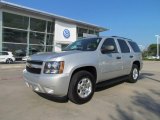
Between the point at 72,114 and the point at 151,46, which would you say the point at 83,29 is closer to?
the point at 72,114

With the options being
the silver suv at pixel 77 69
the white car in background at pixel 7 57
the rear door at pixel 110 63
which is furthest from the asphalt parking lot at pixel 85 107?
the white car in background at pixel 7 57

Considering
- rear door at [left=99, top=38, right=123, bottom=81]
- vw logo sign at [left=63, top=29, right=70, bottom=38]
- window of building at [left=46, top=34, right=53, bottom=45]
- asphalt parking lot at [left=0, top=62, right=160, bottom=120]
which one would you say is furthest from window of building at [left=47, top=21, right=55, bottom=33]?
rear door at [left=99, top=38, right=123, bottom=81]

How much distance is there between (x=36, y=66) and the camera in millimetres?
6043

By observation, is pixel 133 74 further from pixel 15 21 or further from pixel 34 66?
pixel 15 21

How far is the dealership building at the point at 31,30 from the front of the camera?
95.8ft

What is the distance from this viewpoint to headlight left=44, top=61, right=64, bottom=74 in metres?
5.68

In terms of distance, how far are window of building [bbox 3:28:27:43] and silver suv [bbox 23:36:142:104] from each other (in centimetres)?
2369

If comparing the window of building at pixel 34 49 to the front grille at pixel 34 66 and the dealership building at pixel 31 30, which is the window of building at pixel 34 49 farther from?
the front grille at pixel 34 66

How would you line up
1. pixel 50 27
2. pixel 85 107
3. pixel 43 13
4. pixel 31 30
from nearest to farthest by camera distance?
pixel 85 107, pixel 31 30, pixel 43 13, pixel 50 27

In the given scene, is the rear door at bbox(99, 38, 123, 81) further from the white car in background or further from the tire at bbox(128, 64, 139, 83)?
the white car in background

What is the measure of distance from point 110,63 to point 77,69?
157 centimetres

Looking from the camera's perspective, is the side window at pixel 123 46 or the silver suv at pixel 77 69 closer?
the silver suv at pixel 77 69

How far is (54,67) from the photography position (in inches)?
224

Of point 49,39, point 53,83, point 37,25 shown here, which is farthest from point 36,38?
point 53,83
